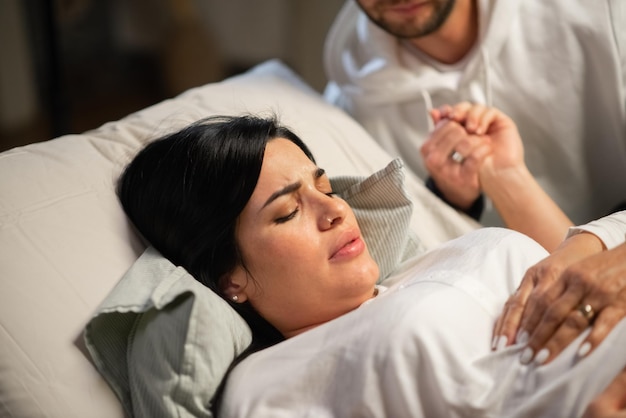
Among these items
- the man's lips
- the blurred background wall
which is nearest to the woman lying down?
the man's lips

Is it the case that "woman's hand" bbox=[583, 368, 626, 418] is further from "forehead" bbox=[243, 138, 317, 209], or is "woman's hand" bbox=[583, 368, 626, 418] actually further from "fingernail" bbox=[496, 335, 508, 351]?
"forehead" bbox=[243, 138, 317, 209]

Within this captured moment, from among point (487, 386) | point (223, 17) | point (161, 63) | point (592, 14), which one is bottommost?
point (161, 63)

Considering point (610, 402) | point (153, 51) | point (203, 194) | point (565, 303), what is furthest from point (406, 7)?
point (153, 51)

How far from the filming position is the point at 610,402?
34.7 inches

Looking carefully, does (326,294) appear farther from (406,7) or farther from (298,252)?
(406,7)

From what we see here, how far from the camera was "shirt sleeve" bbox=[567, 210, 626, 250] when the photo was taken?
1.18 meters

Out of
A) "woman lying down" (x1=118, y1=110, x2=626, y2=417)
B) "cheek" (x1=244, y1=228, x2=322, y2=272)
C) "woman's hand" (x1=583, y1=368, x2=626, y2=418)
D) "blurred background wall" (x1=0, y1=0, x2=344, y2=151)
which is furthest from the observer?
"blurred background wall" (x1=0, y1=0, x2=344, y2=151)

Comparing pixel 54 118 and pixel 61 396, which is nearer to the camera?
pixel 61 396

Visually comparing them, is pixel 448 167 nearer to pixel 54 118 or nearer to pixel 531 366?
pixel 531 366

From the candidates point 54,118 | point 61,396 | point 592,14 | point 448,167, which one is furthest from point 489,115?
point 54,118

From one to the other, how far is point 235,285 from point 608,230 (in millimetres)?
570

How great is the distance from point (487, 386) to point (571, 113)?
0.91m

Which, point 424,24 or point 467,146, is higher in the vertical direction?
point 424,24

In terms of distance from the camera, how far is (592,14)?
166 cm
